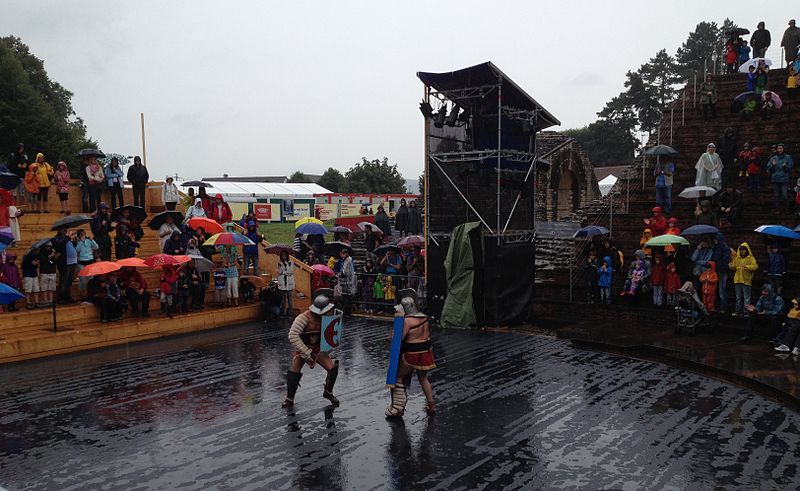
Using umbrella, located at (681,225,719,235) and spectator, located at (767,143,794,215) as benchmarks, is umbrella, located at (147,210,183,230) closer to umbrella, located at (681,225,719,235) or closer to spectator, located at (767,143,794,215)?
umbrella, located at (681,225,719,235)

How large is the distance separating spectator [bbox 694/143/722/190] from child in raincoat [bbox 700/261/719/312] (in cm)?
541

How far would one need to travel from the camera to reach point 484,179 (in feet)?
56.8

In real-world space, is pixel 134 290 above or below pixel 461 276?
below

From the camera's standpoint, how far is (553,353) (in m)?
13.4

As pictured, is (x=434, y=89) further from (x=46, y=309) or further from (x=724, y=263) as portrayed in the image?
(x=46, y=309)

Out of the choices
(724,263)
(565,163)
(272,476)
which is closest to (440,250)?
(724,263)

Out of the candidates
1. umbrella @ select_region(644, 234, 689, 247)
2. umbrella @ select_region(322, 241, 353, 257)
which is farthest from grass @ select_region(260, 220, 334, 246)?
umbrella @ select_region(644, 234, 689, 247)

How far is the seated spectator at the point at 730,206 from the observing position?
17.3 m

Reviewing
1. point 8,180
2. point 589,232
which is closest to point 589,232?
point 589,232

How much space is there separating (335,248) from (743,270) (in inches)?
414

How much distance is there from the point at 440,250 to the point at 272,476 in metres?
10.1

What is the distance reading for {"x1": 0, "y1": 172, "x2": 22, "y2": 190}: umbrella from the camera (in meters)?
16.5

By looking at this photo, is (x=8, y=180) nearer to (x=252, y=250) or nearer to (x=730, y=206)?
(x=252, y=250)

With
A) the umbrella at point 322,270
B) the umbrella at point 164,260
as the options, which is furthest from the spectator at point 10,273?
the umbrella at point 322,270
